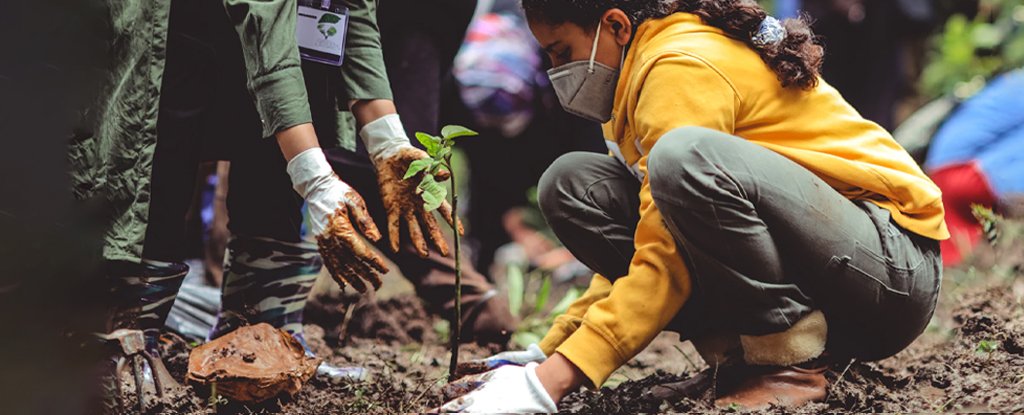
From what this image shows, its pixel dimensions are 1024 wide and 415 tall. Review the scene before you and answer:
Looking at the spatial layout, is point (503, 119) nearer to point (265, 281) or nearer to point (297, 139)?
point (265, 281)

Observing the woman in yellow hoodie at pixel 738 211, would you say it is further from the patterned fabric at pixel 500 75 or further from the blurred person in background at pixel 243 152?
the patterned fabric at pixel 500 75

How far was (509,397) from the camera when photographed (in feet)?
5.50

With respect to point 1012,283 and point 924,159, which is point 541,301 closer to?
point 1012,283

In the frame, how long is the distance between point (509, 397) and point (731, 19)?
2.79 feet

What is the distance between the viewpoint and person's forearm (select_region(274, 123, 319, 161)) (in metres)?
1.87

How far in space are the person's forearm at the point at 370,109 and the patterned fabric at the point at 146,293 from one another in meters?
0.55

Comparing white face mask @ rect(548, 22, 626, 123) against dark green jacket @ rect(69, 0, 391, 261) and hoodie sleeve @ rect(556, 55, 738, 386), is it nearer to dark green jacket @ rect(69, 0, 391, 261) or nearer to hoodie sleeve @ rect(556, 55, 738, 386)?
hoodie sleeve @ rect(556, 55, 738, 386)

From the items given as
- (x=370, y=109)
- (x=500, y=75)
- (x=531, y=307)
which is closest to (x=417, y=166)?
(x=370, y=109)

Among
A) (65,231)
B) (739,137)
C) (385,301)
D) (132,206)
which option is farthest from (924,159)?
(65,231)

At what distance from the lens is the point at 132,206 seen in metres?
1.97

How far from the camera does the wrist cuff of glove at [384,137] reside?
2008mm

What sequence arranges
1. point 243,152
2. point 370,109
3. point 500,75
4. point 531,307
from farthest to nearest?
point 500,75 → point 531,307 → point 243,152 → point 370,109

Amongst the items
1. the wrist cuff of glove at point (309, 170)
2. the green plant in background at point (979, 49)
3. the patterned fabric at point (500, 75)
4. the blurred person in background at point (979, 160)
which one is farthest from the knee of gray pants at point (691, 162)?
the green plant in background at point (979, 49)

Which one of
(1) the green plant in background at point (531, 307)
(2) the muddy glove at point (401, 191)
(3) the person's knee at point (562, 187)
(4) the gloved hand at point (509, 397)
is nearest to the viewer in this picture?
(4) the gloved hand at point (509, 397)
